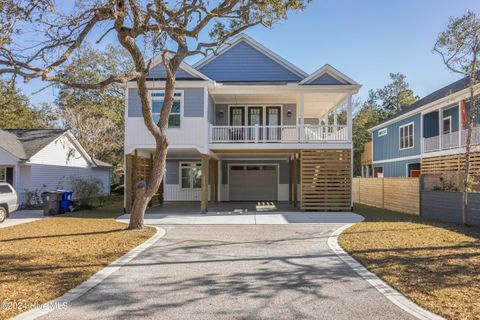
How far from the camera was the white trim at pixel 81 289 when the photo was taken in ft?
14.4

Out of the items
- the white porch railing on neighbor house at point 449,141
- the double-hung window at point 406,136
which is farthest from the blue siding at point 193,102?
the double-hung window at point 406,136

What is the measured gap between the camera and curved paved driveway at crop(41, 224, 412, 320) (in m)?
4.49

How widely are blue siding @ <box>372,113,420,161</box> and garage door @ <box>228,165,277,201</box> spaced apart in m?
8.91

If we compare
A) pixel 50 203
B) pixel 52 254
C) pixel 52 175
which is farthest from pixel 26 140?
pixel 52 254

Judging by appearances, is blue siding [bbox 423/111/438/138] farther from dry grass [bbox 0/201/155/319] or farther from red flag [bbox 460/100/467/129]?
dry grass [bbox 0/201/155/319]

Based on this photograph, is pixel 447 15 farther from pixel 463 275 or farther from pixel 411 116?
pixel 411 116

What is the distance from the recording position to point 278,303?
480 centimetres

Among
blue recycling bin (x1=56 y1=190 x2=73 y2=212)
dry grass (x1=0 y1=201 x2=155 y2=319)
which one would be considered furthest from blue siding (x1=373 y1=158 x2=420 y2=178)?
blue recycling bin (x1=56 y1=190 x2=73 y2=212)

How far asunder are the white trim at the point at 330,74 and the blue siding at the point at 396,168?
9345 mm

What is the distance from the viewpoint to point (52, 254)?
7.50 meters

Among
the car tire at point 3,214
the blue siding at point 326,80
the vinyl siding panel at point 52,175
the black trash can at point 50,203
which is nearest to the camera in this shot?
the car tire at point 3,214

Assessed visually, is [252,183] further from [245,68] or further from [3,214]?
[3,214]

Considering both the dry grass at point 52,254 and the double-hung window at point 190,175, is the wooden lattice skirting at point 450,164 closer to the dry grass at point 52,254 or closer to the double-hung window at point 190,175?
the double-hung window at point 190,175

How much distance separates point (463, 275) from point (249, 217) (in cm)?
863
